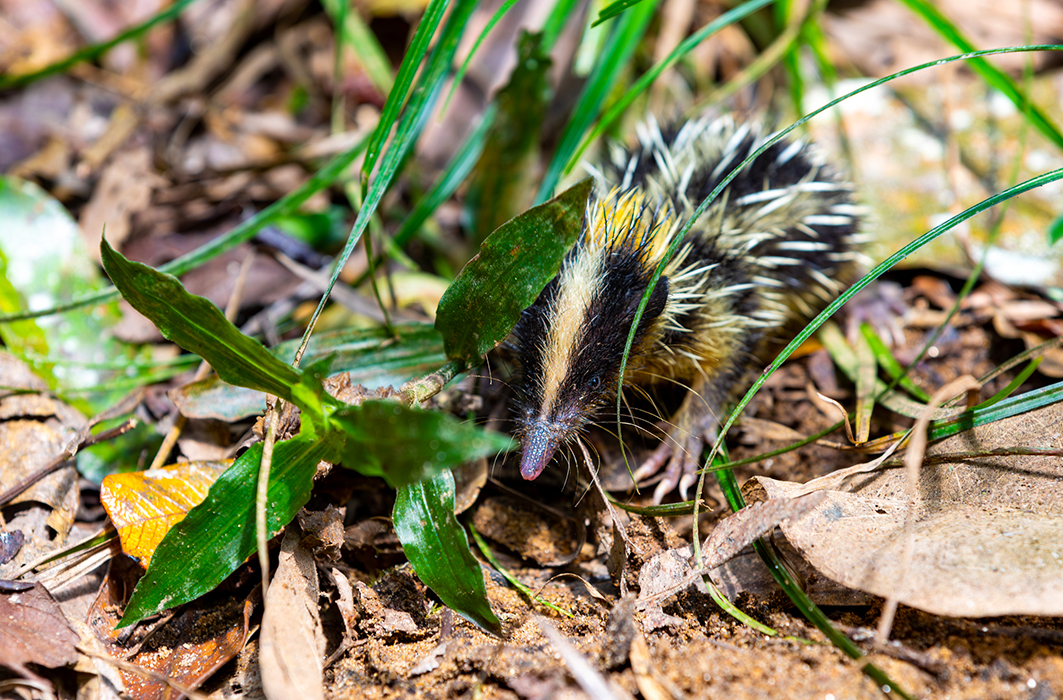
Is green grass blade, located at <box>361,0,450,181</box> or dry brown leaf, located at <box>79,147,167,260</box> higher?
green grass blade, located at <box>361,0,450,181</box>

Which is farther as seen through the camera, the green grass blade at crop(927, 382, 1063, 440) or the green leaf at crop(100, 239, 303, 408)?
the green grass blade at crop(927, 382, 1063, 440)

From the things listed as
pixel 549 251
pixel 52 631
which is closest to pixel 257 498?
pixel 52 631

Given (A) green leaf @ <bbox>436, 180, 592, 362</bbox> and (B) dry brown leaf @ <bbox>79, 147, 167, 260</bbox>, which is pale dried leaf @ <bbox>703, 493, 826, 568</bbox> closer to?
(A) green leaf @ <bbox>436, 180, 592, 362</bbox>

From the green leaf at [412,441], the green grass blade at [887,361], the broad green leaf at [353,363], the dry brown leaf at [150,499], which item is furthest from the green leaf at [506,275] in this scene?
the green grass blade at [887,361]

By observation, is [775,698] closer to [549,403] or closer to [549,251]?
[549,403]

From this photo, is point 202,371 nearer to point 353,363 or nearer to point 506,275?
point 353,363

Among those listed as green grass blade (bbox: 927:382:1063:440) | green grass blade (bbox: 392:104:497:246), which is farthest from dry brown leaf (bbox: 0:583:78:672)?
green grass blade (bbox: 927:382:1063:440)

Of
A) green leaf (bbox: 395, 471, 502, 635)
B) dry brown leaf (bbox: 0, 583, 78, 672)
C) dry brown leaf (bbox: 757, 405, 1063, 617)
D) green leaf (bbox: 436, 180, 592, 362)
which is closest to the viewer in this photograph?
dry brown leaf (bbox: 757, 405, 1063, 617)
